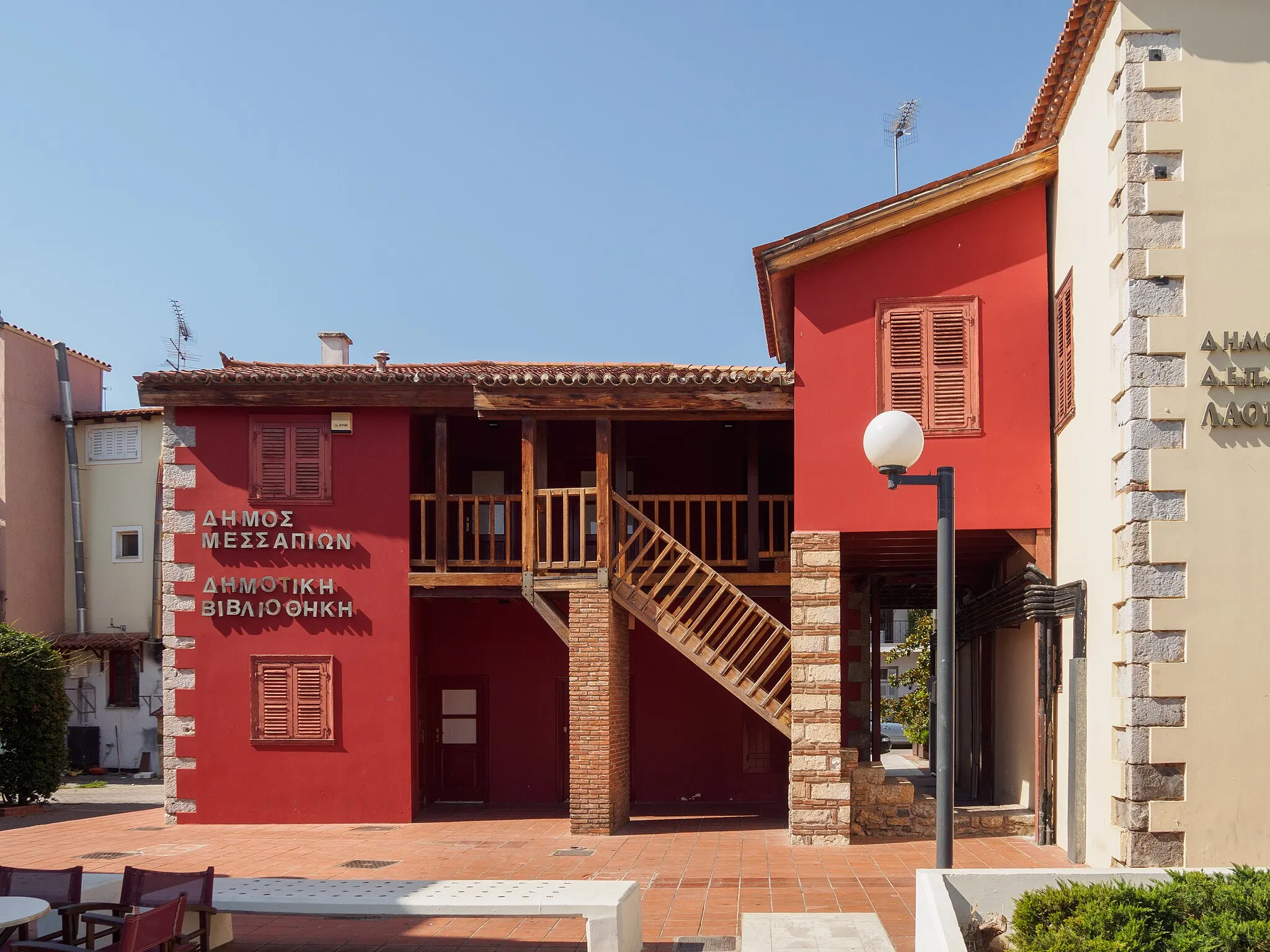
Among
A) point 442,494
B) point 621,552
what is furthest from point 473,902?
point 442,494

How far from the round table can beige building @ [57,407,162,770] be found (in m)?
20.6

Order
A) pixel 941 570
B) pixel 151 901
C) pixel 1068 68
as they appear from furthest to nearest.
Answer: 1. pixel 1068 68
2. pixel 151 901
3. pixel 941 570

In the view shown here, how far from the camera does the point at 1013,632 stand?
15805mm

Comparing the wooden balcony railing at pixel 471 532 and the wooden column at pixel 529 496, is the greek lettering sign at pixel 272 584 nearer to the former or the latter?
the wooden balcony railing at pixel 471 532

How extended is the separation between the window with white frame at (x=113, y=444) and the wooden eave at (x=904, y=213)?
18.9 m

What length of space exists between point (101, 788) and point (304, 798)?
10.0m

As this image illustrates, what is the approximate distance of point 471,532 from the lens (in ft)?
59.0

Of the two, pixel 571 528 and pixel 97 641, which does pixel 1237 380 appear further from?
pixel 97 641

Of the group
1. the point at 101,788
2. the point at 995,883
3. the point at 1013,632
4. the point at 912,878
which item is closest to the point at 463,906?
the point at 995,883

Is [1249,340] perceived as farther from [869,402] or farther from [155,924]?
[155,924]

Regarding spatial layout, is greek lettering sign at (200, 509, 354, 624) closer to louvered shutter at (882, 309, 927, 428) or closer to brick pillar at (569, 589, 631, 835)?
brick pillar at (569, 589, 631, 835)

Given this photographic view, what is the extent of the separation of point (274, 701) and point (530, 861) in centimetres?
469

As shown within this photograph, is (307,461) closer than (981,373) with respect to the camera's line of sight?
No

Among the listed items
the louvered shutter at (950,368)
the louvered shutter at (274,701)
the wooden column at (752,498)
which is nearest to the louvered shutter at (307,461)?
the louvered shutter at (274,701)
